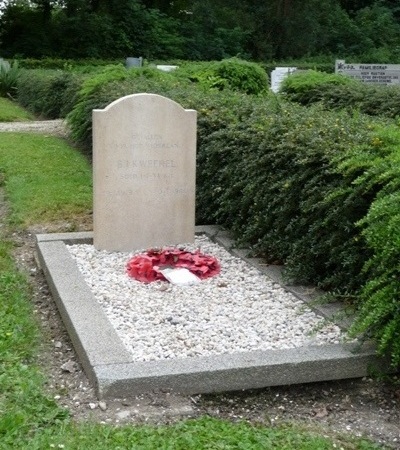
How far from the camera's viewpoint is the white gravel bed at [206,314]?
4.64 metres

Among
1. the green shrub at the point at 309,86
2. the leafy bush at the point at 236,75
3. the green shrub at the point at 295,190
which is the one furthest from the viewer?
the leafy bush at the point at 236,75

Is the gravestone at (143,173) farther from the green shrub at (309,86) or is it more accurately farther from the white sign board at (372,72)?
the white sign board at (372,72)

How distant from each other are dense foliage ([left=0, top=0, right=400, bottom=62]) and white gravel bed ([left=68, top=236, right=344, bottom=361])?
103ft

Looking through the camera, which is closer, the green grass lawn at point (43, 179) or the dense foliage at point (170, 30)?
the green grass lawn at point (43, 179)

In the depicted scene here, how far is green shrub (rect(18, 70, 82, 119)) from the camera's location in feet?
48.4

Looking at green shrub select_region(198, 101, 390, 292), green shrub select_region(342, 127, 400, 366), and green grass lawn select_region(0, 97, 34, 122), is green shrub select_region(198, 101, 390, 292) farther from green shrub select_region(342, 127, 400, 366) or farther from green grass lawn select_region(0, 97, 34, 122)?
green grass lawn select_region(0, 97, 34, 122)

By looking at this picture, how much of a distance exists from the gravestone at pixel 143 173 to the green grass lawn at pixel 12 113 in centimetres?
1140

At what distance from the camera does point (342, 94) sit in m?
11.5

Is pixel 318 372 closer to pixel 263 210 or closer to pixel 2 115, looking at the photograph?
pixel 263 210

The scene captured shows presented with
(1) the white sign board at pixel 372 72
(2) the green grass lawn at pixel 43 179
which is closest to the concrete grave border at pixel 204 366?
(2) the green grass lawn at pixel 43 179

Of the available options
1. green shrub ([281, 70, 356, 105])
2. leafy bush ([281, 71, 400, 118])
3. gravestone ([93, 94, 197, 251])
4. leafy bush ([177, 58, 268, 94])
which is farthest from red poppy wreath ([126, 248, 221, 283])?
leafy bush ([177, 58, 268, 94])

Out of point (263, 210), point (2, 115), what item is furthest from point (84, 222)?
point (2, 115)

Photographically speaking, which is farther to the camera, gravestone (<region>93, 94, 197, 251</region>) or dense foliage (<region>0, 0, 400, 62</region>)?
dense foliage (<region>0, 0, 400, 62</region>)

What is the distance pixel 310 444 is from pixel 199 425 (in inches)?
20.6
